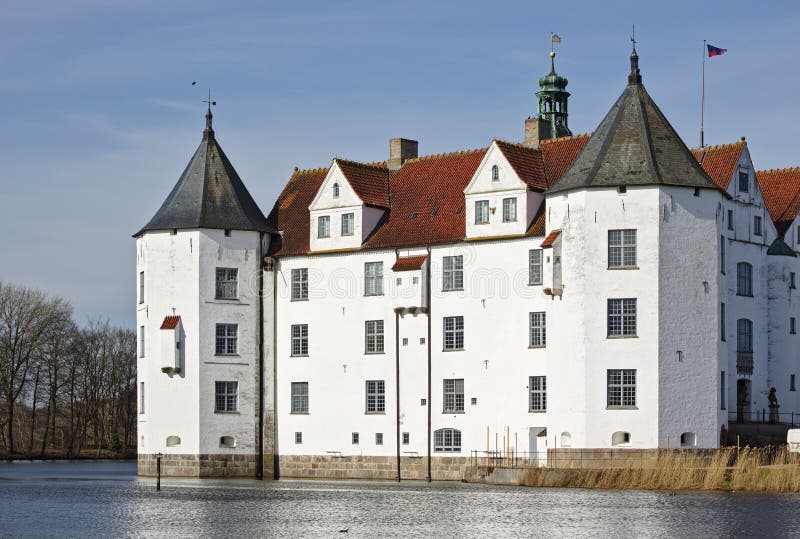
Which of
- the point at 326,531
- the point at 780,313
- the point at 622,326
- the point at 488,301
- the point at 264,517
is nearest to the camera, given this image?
the point at 326,531

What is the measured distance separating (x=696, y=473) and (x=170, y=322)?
75.9 feet

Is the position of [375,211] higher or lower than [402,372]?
higher

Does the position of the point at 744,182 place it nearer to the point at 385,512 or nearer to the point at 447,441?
the point at 447,441

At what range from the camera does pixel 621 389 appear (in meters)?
57.3

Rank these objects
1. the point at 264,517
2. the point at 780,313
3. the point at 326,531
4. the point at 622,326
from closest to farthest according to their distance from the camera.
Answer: the point at 326,531 < the point at 264,517 < the point at 622,326 < the point at 780,313

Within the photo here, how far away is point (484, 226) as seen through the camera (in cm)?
6188

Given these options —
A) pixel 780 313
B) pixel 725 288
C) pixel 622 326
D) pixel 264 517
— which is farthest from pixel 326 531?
pixel 780 313

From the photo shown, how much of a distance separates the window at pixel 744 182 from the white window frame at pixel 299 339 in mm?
17830

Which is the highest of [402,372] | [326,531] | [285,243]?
[285,243]

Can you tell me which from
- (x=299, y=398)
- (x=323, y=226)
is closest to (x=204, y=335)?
(x=299, y=398)

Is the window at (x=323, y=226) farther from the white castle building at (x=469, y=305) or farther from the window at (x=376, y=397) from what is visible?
the window at (x=376, y=397)

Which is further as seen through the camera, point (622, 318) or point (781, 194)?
point (781, 194)

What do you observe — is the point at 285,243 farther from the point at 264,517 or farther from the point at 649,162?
the point at 264,517

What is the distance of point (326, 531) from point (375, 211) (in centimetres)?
2850
